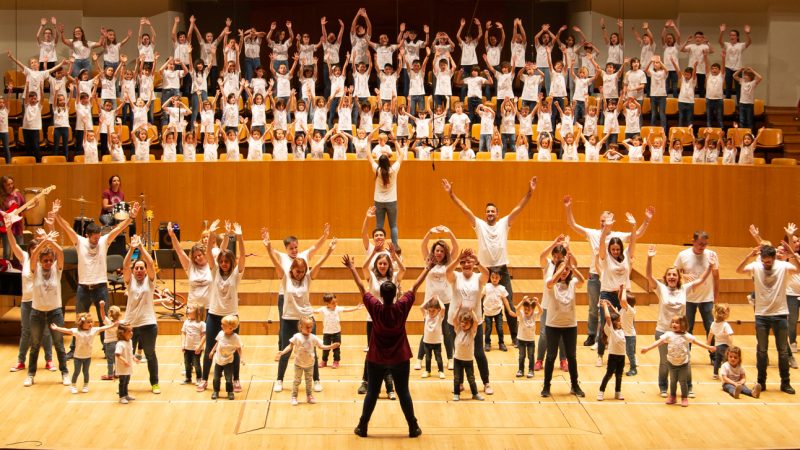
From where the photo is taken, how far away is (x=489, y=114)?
56.9ft

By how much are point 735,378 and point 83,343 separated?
20.7ft

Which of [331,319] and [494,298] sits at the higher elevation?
[494,298]

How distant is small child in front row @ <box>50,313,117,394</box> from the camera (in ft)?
35.4

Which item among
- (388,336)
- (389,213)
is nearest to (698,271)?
(389,213)

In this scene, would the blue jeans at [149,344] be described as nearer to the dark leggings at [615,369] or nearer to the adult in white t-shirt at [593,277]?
the dark leggings at [615,369]

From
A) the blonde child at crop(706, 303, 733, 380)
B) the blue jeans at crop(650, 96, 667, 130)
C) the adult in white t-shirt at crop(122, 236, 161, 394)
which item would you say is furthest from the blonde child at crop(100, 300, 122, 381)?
the blue jeans at crop(650, 96, 667, 130)

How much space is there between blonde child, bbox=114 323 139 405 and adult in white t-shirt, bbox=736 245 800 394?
604 cm

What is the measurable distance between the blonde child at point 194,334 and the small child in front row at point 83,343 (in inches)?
27.5

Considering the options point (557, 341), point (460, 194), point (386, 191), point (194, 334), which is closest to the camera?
point (557, 341)

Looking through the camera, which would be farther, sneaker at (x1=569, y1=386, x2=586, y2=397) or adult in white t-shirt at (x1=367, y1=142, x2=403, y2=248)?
adult in white t-shirt at (x1=367, y1=142, x2=403, y2=248)

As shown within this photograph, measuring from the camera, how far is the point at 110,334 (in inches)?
435

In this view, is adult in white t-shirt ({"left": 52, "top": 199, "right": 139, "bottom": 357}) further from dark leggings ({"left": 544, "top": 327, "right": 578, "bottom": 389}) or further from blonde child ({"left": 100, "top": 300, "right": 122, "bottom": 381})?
dark leggings ({"left": 544, "top": 327, "right": 578, "bottom": 389})

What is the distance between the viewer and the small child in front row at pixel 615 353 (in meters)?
10.5

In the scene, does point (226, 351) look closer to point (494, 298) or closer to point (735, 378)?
point (494, 298)
